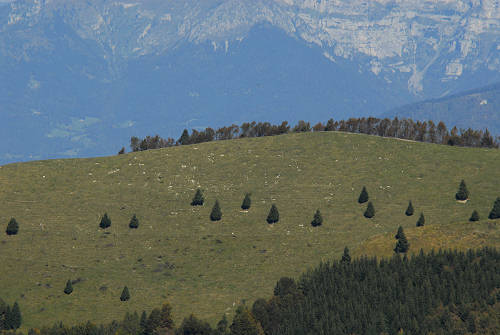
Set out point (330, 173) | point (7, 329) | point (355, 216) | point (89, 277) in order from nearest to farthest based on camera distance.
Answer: point (7, 329) < point (89, 277) < point (355, 216) < point (330, 173)

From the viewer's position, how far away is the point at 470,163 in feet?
509

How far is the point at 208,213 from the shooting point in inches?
5374

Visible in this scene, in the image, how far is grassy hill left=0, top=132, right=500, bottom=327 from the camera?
362 ft

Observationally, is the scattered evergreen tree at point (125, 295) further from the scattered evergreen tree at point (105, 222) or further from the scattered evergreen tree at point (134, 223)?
the scattered evergreen tree at point (105, 222)

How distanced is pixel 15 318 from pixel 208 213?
153ft

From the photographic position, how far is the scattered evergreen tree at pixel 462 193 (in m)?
135

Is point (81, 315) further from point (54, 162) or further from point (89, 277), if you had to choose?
point (54, 162)

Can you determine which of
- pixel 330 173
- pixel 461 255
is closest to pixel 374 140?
pixel 330 173

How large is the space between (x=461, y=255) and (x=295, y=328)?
91.4 ft

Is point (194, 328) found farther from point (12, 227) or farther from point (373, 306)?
point (12, 227)

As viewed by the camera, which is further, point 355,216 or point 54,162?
point 54,162

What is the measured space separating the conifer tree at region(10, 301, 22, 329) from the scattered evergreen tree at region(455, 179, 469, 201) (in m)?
79.6

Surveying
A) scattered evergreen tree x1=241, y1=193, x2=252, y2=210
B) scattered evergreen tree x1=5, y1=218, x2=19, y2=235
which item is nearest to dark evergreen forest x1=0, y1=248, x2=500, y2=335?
scattered evergreen tree x1=5, y1=218, x2=19, y2=235

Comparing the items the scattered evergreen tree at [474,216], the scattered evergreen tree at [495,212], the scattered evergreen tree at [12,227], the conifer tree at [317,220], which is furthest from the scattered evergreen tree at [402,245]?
the scattered evergreen tree at [12,227]
